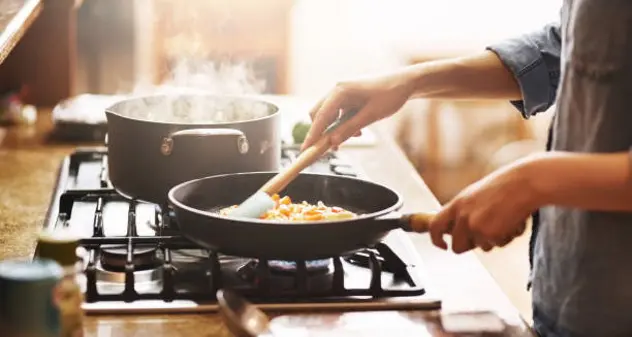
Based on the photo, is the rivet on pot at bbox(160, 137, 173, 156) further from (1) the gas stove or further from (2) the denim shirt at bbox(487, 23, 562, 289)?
(2) the denim shirt at bbox(487, 23, 562, 289)

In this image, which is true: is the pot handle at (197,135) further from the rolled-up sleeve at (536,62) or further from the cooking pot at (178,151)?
the rolled-up sleeve at (536,62)

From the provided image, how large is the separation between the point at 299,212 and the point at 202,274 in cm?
17

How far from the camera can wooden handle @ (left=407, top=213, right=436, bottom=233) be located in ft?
3.66

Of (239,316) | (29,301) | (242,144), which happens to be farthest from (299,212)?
(29,301)

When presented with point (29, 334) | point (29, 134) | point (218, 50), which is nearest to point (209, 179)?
point (29, 334)

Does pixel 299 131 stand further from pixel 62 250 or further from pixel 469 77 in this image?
pixel 62 250

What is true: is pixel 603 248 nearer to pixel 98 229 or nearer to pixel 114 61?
pixel 98 229

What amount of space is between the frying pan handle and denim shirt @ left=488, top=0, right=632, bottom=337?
7.8 inches

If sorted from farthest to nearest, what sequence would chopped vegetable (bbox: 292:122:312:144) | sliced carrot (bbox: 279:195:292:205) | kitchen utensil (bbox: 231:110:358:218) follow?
chopped vegetable (bbox: 292:122:312:144), sliced carrot (bbox: 279:195:292:205), kitchen utensil (bbox: 231:110:358:218)

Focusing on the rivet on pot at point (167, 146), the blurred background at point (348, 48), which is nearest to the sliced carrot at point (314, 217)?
the rivet on pot at point (167, 146)

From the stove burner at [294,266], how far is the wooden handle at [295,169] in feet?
0.36

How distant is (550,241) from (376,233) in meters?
0.24

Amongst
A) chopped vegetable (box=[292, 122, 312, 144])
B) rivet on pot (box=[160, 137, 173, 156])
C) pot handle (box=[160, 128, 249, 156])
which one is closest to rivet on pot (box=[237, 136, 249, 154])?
pot handle (box=[160, 128, 249, 156])

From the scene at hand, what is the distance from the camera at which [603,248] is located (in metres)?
1.14
